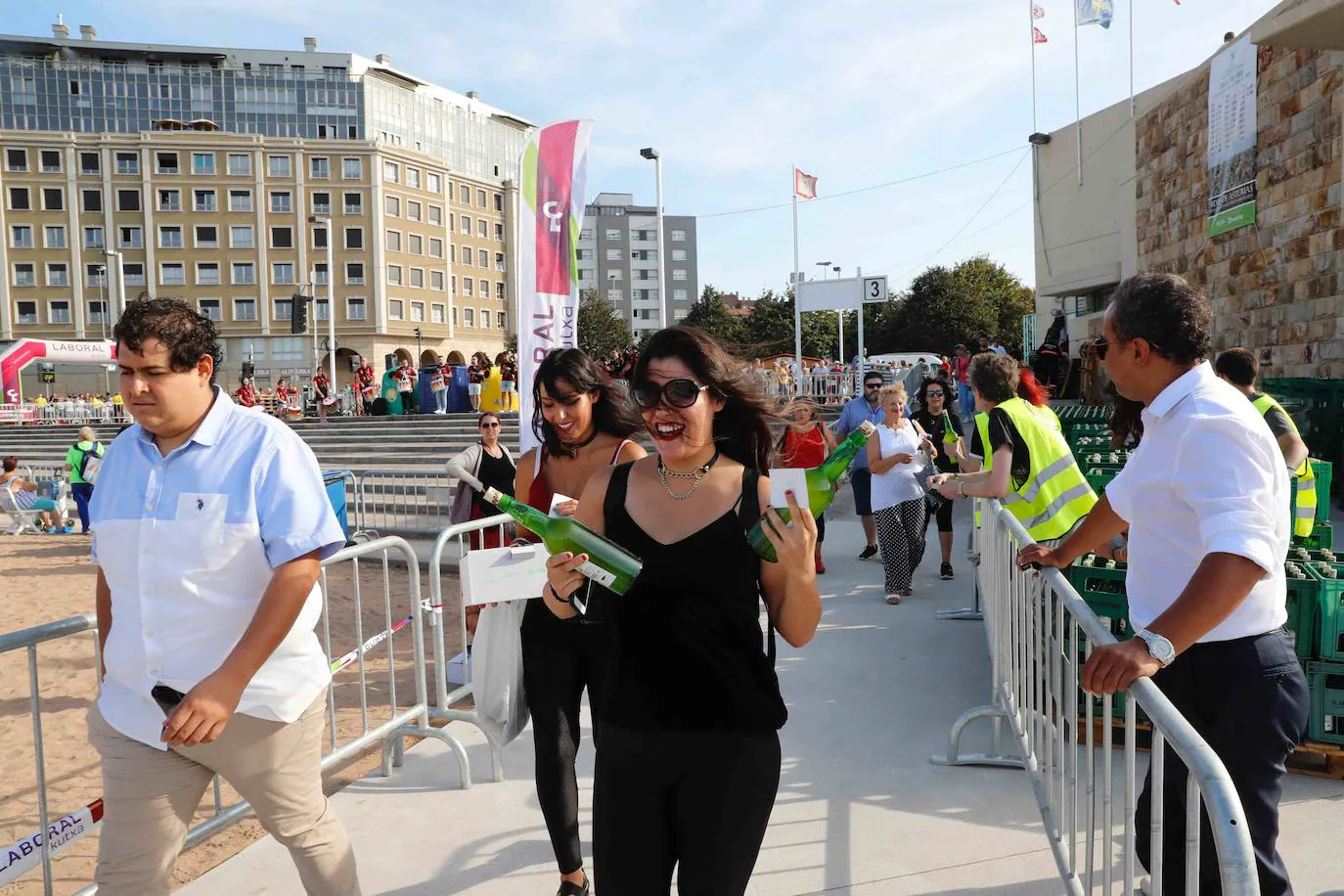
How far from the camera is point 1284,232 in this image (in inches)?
491

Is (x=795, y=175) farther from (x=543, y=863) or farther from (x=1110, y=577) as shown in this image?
(x=543, y=863)

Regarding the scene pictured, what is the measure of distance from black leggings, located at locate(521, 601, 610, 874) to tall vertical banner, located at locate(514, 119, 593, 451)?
2.88 metres

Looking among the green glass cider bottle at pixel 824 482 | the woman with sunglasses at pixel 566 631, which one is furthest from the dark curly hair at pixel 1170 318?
the woman with sunglasses at pixel 566 631

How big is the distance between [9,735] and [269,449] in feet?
15.7

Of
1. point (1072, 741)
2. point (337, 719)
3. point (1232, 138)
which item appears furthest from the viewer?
point (1232, 138)

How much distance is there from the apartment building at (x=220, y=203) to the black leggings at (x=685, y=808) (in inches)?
2509

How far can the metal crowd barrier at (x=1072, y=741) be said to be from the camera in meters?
1.55

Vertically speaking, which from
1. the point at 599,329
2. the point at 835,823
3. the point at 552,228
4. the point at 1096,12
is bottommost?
the point at 835,823

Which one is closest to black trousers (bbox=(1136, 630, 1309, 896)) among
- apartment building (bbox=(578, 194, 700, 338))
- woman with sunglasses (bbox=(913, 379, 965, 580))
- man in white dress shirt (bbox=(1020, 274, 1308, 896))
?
man in white dress shirt (bbox=(1020, 274, 1308, 896))

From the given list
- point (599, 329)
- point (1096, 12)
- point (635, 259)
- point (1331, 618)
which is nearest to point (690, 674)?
point (1331, 618)

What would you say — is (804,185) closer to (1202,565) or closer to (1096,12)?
(1096,12)

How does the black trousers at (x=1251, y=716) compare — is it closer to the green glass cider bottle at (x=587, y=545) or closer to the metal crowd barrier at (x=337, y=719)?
the green glass cider bottle at (x=587, y=545)

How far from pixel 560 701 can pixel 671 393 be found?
4.54ft

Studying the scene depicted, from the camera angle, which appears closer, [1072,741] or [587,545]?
[587,545]
